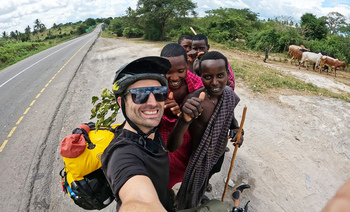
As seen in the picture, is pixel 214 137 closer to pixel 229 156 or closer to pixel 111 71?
pixel 229 156

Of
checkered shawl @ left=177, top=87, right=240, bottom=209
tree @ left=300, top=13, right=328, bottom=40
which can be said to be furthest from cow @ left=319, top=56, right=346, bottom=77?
checkered shawl @ left=177, top=87, right=240, bottom=209

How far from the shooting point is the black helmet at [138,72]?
128 cm

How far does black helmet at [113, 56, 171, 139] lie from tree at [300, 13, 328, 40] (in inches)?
874

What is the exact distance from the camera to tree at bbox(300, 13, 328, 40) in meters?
18.8

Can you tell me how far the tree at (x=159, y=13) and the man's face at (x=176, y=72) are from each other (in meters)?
21.1

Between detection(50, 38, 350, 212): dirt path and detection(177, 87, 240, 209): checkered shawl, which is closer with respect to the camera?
detection(177, 87, 240, 209): checkered shawl

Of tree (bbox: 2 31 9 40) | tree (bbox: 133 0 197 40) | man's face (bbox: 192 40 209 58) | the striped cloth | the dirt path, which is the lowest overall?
the dirt path

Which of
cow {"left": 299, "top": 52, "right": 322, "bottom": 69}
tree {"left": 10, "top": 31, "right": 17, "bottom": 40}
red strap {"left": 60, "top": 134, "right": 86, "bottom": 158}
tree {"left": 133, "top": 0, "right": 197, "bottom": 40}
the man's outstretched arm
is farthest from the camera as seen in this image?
tree {"left": 10, "top": 31, "right": 17, "bottom": 40}

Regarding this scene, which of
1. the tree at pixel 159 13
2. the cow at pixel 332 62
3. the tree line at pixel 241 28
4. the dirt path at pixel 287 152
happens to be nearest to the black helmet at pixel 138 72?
the dirt path at pixel 287 152

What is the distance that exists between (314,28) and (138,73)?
924 inches

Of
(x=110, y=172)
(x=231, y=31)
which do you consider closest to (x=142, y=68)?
(x=110, y=172)

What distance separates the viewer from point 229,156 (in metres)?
3.70

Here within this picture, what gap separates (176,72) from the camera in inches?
80.5

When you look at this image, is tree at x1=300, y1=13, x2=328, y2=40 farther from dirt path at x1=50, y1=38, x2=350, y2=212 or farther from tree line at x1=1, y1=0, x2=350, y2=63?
dirt path at x1=50, y1=38, x2=350, y2=212
